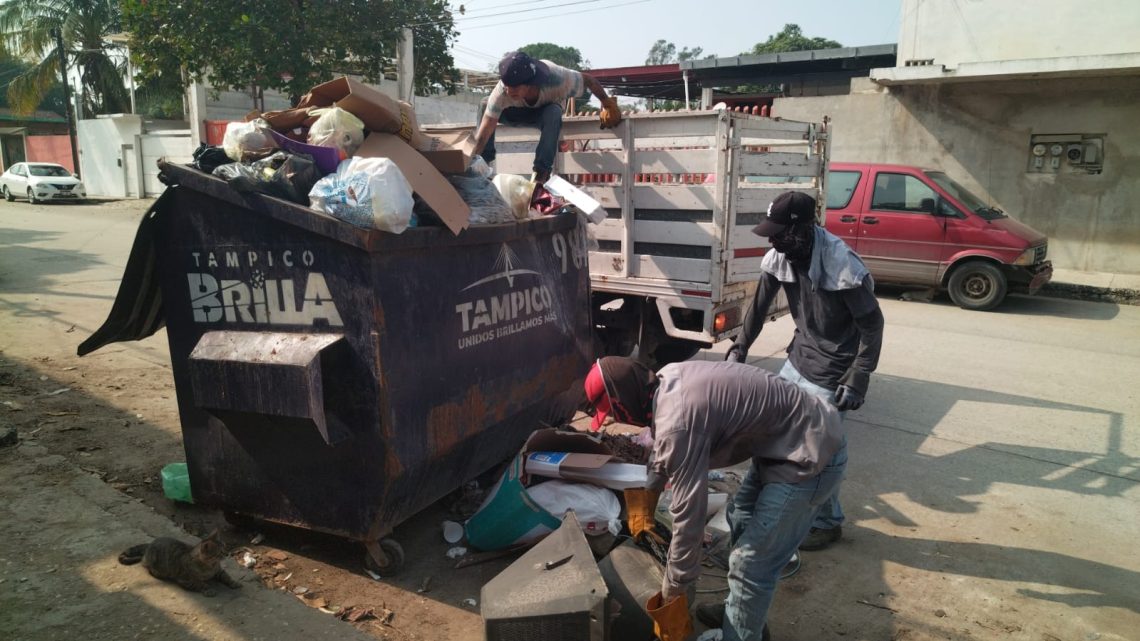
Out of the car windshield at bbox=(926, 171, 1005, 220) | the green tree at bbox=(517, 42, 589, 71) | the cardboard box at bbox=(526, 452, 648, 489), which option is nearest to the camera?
the cardboard box at bbox=(526, 452, 648, 489)

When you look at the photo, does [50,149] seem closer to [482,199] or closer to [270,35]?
[270,35]

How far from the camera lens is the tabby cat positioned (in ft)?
9.32

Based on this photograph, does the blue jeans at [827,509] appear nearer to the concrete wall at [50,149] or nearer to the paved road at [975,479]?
the paved road at [975,479]

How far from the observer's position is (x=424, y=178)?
3191 mm

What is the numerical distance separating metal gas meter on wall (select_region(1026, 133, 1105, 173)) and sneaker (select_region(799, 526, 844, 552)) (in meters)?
11.8

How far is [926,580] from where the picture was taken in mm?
3363

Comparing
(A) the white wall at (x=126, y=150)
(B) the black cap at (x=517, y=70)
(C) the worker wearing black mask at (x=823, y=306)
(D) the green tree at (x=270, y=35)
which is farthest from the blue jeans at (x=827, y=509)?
(A) the white wall at (x=126, y=150)

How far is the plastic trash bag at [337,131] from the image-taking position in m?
3.27

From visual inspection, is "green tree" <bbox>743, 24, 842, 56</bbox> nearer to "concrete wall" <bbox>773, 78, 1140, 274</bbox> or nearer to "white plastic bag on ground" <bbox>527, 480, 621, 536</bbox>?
"concrete wall" <bbox>773, 78, 1140, 274</bbox>

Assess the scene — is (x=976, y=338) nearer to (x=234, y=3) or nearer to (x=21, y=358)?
(x=21, y=358)

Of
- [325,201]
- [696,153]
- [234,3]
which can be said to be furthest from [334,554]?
[234,3]

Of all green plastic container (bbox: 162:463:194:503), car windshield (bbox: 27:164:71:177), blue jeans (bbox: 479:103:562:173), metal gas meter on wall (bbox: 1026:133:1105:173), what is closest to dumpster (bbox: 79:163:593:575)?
green plastic container (bbox: 162:463:194:503)

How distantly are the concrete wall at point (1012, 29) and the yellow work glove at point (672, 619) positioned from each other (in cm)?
1325

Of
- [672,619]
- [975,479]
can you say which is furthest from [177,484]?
[975,479]
